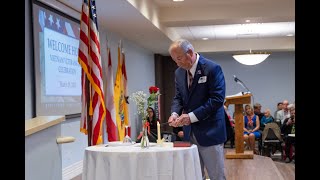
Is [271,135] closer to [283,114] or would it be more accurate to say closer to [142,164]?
[283,114]

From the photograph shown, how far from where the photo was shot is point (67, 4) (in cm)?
615

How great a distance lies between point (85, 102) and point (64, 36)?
7.06 ft

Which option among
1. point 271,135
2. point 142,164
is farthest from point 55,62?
point 271,135

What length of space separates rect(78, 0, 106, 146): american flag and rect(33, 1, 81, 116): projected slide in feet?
4.10

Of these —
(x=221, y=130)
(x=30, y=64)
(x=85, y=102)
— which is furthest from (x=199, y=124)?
(x=30, y=64)

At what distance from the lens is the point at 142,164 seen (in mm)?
2609

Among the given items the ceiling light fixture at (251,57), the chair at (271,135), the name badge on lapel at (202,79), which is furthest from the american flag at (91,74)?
the ceiling light fixture at (251,57)

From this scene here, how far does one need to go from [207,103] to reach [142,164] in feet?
1.88

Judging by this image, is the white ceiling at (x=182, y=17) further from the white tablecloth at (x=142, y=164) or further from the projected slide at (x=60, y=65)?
the white tablecloth at (x=142, y=164)

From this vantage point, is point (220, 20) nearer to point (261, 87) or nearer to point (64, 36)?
point (64, 36)

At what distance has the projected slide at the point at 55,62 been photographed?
5.31 m

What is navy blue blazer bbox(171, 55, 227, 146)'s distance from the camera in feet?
9.26

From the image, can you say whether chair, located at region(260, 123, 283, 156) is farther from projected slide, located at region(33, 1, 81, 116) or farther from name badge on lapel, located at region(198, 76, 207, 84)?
name badge on lapel, located at region(198, 76, 207, 84)

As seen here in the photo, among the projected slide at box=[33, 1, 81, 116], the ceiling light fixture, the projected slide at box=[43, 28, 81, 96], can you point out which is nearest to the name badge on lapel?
the projected slide at box=[33, 1, 81, 116]
